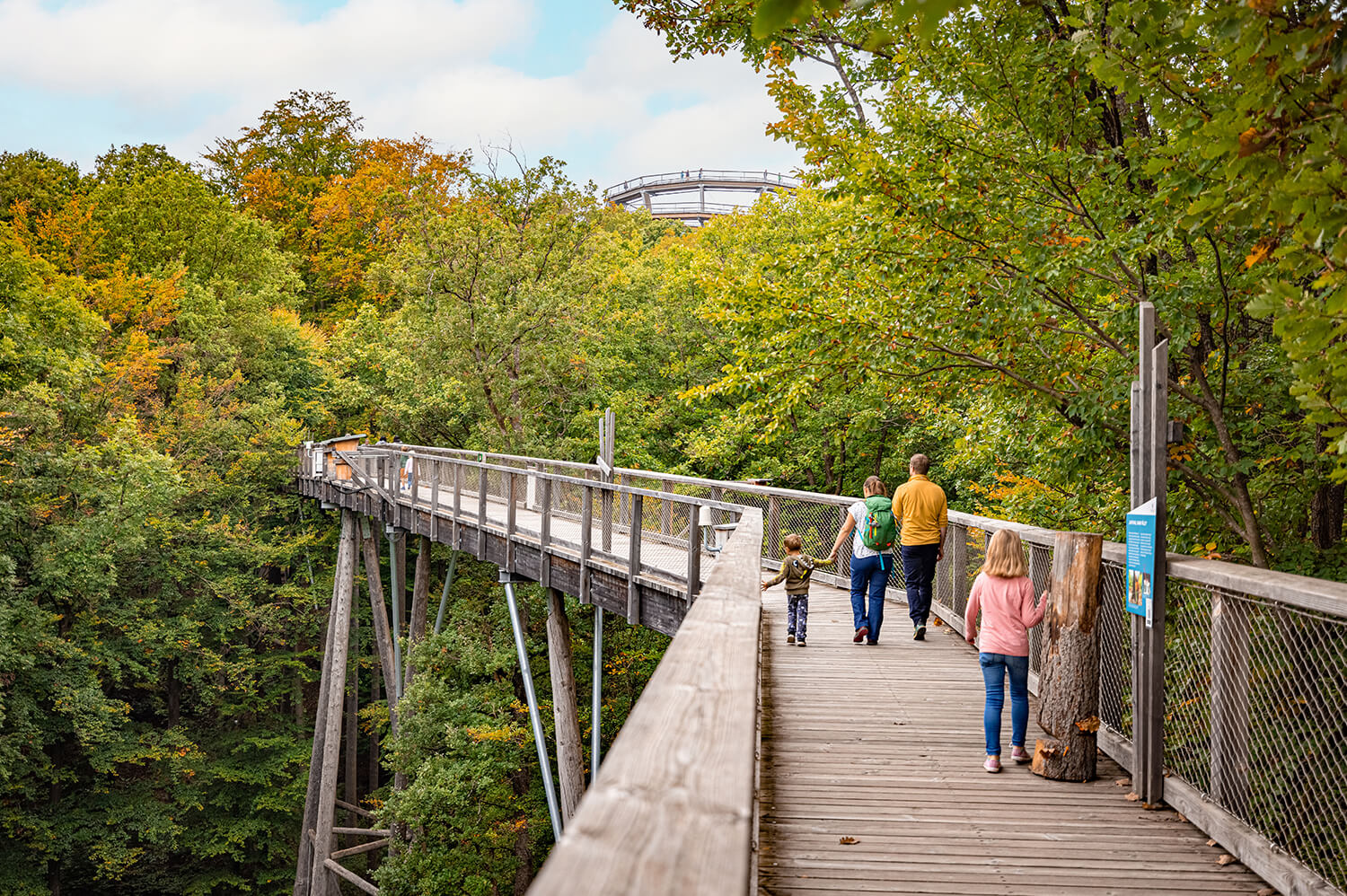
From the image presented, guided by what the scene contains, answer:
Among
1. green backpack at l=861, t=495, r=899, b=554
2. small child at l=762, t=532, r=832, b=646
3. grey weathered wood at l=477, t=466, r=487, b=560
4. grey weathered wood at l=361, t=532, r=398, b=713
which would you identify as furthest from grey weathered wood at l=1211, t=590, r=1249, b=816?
grey weathered wood at l=361, t=532, r=398, b=713

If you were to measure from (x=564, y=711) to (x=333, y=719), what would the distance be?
8.92m

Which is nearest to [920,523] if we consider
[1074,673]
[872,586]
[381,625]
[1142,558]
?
[872,586]

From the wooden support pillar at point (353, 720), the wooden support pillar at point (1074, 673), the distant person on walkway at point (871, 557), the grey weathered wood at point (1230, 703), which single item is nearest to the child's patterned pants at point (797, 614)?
the distant person on walkway at point (871, 557)

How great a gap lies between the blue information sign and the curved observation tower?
48767 millimetres

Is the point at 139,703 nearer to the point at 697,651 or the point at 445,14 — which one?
the point at 697,651

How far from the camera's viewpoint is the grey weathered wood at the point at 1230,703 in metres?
4.11

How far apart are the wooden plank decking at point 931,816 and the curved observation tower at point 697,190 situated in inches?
1883

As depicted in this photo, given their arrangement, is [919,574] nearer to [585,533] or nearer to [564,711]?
[585,533]

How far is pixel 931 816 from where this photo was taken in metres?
4.38

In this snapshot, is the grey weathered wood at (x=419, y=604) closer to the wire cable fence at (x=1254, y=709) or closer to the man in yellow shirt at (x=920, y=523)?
the man in yellow shirt at (x=920, y=523)

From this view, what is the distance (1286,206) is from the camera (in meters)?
3.36

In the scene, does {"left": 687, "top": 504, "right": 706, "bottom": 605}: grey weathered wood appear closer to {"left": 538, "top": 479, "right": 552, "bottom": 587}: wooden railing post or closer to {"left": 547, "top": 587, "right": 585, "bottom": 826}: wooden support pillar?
{"left": 538, "top": 479, "right": 552, "bottom": 587}: wooden railing post

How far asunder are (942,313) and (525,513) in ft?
27.2

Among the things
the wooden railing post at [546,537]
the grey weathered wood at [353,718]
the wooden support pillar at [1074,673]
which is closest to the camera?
the wooden support pillar at [1074,673]
